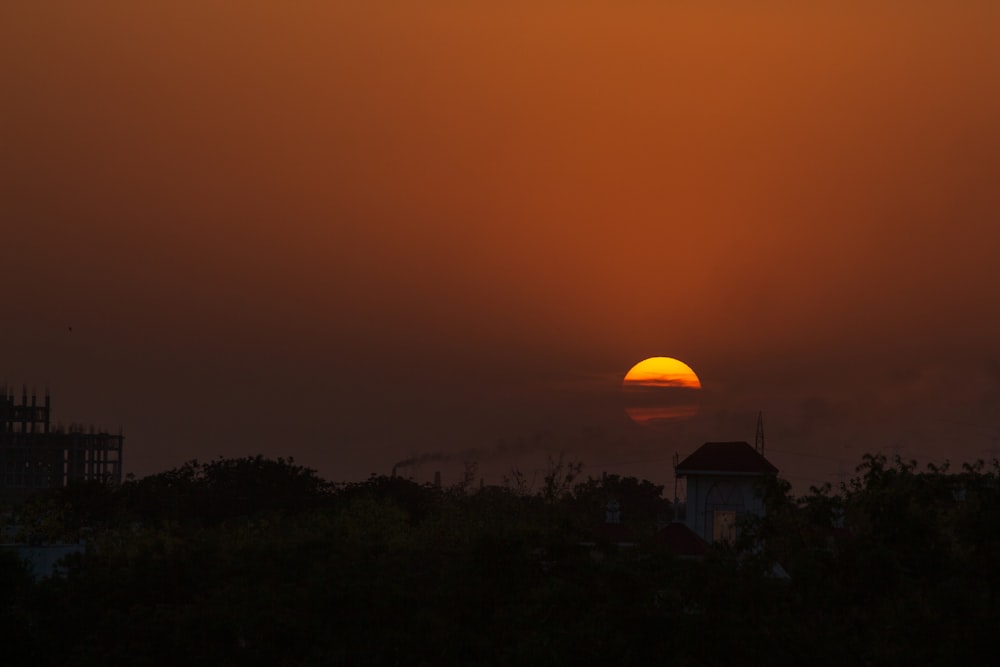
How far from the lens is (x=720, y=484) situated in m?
78.4

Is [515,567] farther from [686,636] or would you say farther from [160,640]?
[160,640]

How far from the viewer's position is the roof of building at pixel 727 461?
7738cm

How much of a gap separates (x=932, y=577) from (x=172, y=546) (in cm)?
3520

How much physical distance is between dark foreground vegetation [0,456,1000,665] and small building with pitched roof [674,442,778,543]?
3215 centimetres

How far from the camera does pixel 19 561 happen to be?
4838cm

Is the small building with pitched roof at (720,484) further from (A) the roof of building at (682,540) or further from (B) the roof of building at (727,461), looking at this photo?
(A) the roof of building at (682,540)

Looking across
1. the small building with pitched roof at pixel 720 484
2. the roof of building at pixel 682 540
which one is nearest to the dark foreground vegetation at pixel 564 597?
the roof of building at pixel 682 540

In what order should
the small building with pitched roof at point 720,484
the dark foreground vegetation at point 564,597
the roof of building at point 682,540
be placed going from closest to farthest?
the dark foreground vegetation at point 564,597 < the roof of building at point 682,540 < the small building with pitched roof at point 720,484

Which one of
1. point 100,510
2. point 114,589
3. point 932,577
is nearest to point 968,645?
point 932,577

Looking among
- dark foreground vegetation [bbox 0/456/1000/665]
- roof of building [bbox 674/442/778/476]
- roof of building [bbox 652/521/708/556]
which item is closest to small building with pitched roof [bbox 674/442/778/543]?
roof of building [bbox 674/442/778/476]

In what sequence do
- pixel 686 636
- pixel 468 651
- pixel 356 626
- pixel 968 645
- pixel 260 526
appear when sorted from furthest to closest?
pixel 260 526, pixel 356 626, pixel 468 651, pixel 686 636, pixel 968 645

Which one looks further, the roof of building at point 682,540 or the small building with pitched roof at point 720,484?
the small building with pitched roof at point 720,484

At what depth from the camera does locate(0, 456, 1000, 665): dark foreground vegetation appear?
3045 centimetres

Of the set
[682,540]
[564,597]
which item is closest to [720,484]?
[682,540]
